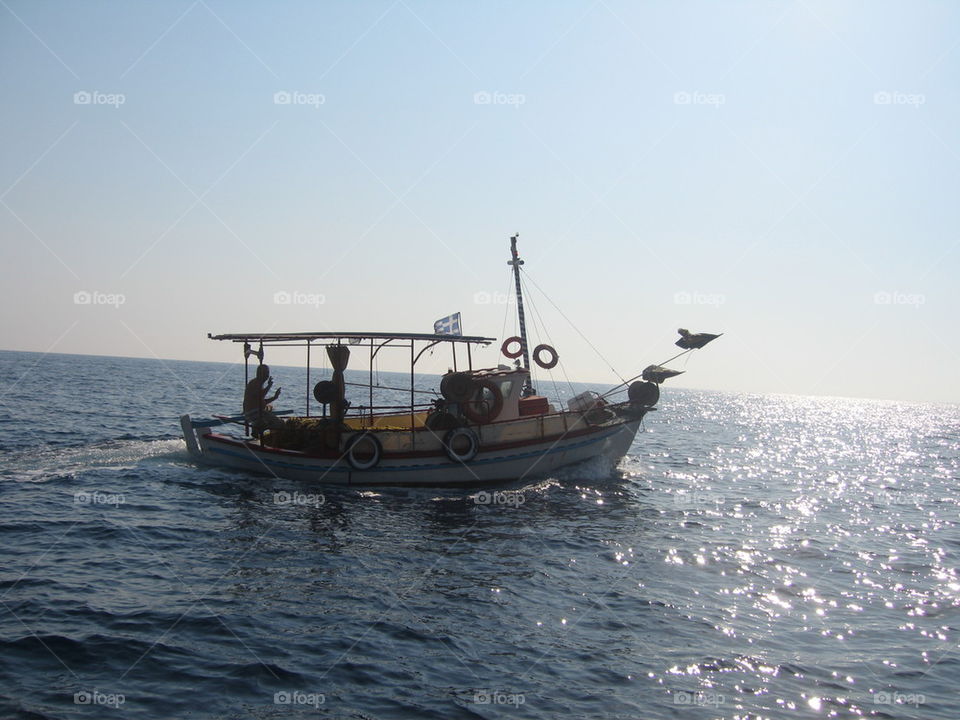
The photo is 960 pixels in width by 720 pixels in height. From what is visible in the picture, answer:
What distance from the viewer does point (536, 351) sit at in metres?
27.8

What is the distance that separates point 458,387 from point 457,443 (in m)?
1.88

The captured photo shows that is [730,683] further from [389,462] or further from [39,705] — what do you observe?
[389,462]

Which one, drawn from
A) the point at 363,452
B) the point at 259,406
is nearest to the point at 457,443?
the point at 363,452

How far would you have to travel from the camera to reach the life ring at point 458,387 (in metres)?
22.8

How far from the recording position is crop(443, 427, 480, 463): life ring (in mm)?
22328

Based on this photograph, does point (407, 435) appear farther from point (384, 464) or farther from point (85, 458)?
point (85, 458)

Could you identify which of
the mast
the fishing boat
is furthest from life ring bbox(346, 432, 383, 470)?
the mast

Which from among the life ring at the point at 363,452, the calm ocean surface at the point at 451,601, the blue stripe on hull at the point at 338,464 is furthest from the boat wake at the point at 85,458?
the life ring at the point at 363,452

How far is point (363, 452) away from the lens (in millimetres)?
21984

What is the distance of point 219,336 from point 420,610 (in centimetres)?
1272

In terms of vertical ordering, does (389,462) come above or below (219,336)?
below

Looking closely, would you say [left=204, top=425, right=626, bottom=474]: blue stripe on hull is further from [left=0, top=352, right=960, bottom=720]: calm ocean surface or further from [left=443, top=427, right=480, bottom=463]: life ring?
[left=0, top=352, right=960, bottom=720]: calm ocean surface

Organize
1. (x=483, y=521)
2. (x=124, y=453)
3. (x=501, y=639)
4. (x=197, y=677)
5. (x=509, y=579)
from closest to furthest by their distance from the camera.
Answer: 1. (x=197, y=677)
2. (x=501, y=639)
3. (x=509, y=579)
4. (x=483, y=521)
5. (x=124, y=453)

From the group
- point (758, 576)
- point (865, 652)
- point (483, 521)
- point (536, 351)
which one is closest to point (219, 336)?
point (483, 521)
